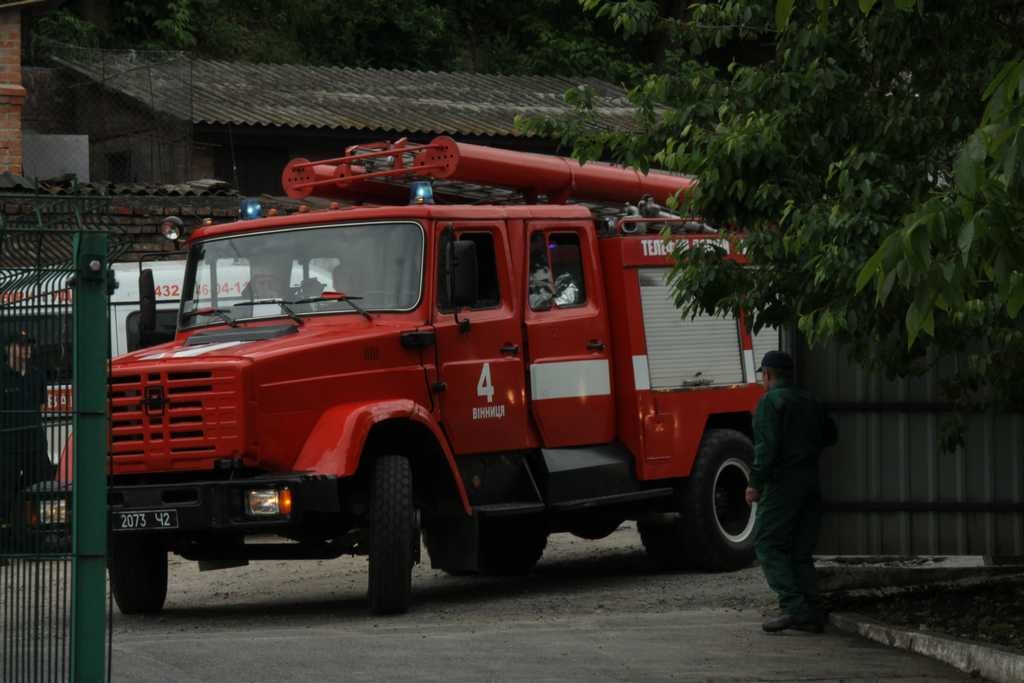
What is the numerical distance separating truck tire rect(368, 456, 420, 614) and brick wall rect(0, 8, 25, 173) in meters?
15.4

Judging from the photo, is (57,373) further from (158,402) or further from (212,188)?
(212,188)

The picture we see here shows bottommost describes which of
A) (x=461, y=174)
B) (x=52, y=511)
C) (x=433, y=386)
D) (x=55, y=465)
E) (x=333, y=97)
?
(x=52, y=511)

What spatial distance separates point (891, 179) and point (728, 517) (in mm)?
5991

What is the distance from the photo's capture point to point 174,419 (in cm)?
1220

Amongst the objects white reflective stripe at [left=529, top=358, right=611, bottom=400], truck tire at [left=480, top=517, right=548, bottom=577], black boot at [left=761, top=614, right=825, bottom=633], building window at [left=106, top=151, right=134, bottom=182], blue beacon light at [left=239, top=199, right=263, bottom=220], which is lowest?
black boot at [left=761, top=614, right=825, bottom=633]

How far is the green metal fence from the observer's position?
7.38 m

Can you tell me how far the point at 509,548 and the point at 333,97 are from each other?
18.9 metres

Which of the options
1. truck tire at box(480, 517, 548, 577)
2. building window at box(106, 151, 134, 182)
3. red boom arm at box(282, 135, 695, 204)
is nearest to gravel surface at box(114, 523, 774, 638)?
truck tire at box(480, 517, 548, 577)

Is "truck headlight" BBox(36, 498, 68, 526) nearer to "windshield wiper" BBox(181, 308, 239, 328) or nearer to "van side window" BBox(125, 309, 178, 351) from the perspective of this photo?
"windshield wiper" BBox(181, 308, 239, 328)

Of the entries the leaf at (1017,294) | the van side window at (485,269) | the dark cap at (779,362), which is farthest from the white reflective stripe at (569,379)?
the leaf at (1017,294)

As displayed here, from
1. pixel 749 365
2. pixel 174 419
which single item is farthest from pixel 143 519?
pixel 749 365

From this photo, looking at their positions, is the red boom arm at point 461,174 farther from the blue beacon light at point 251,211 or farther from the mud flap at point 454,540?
the mud flap at point 454,540

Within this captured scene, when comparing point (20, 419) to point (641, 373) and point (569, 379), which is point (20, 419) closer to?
point (569, 379)

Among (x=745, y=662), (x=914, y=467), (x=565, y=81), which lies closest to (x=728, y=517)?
(x=914, y=467)
